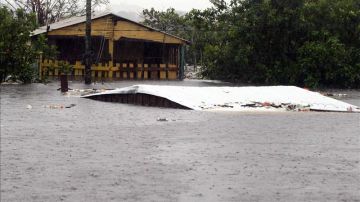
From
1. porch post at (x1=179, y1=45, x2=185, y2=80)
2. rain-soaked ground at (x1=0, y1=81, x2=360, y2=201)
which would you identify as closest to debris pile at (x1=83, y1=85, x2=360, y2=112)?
rain-soaked ground at (x1=0, y1=81, x2=360, y2=201)

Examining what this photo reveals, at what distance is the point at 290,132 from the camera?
1313cm

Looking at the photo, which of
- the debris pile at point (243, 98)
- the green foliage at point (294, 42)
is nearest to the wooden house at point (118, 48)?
the green foliage at point (294, 42)

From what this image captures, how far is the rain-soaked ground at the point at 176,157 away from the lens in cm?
729

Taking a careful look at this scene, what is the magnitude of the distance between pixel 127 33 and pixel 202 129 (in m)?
26.1

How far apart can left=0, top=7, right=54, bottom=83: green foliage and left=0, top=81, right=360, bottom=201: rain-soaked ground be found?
13.0m

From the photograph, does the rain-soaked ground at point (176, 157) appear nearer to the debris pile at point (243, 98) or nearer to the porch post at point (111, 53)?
the debris pile at point (243, 98)

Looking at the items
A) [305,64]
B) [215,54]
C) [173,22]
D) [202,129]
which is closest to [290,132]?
[202,129]

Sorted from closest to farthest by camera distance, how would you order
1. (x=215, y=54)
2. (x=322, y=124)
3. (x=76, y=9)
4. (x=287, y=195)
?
(x=287, y=195) → (x=322, y=124) → (x=215, y=54) → (x=76, y=9)

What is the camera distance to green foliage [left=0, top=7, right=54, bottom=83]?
2873 centimetres

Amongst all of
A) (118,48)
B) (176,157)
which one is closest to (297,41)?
(118,48)

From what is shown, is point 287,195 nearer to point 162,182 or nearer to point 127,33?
point 162,182

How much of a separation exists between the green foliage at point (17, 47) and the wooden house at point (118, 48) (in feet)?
17.6

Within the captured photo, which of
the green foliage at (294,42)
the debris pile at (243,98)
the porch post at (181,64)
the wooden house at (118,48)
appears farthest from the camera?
the porch post at (181,64)

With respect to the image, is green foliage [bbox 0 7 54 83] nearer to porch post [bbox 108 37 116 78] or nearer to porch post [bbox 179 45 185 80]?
porch post [bbox 108 37 116 78]
